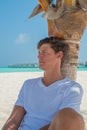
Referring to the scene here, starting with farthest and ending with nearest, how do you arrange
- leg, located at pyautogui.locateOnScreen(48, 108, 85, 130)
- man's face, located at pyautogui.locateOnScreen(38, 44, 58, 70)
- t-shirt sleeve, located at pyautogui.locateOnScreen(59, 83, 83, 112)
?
man's face, located at pyautogui.locateOnScreen(38, 44, 58, 70) < t-shirt sleeve, located at pyautogui.locateOnScreen(59, 83, 83, 112) < leg, located at pyautogui.locateOnScreen(48, 108, 85, 130)

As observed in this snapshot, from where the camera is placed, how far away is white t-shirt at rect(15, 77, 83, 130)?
2.70 metres

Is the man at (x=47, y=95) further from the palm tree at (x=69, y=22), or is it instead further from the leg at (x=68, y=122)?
the palm tree at (x=69, y=22)

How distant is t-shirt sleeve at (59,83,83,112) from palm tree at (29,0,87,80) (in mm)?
734

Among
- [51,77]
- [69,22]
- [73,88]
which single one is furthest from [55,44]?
[69,22]

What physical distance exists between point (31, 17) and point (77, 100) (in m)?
1.65

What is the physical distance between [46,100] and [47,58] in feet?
1.13

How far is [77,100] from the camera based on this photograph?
268 centimetres

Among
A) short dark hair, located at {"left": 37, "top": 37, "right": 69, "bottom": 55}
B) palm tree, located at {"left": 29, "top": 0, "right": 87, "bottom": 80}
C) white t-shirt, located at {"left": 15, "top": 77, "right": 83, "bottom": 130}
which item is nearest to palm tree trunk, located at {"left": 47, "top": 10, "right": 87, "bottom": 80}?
palm tree, located at {"left": 29, "top": 0, "right": 87, "bottom": 80}

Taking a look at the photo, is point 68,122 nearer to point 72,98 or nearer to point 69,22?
point 72,98

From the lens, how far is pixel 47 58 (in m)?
2.89

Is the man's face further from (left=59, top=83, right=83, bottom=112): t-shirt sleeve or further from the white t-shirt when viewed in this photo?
(left=59, top=83, right=83, bottom=112): t-shirt sleeve

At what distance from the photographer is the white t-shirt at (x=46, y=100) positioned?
2.70 m

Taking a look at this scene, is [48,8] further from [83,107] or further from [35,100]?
[83,107]

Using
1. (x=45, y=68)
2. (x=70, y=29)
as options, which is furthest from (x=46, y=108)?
(x=70, y=29)
